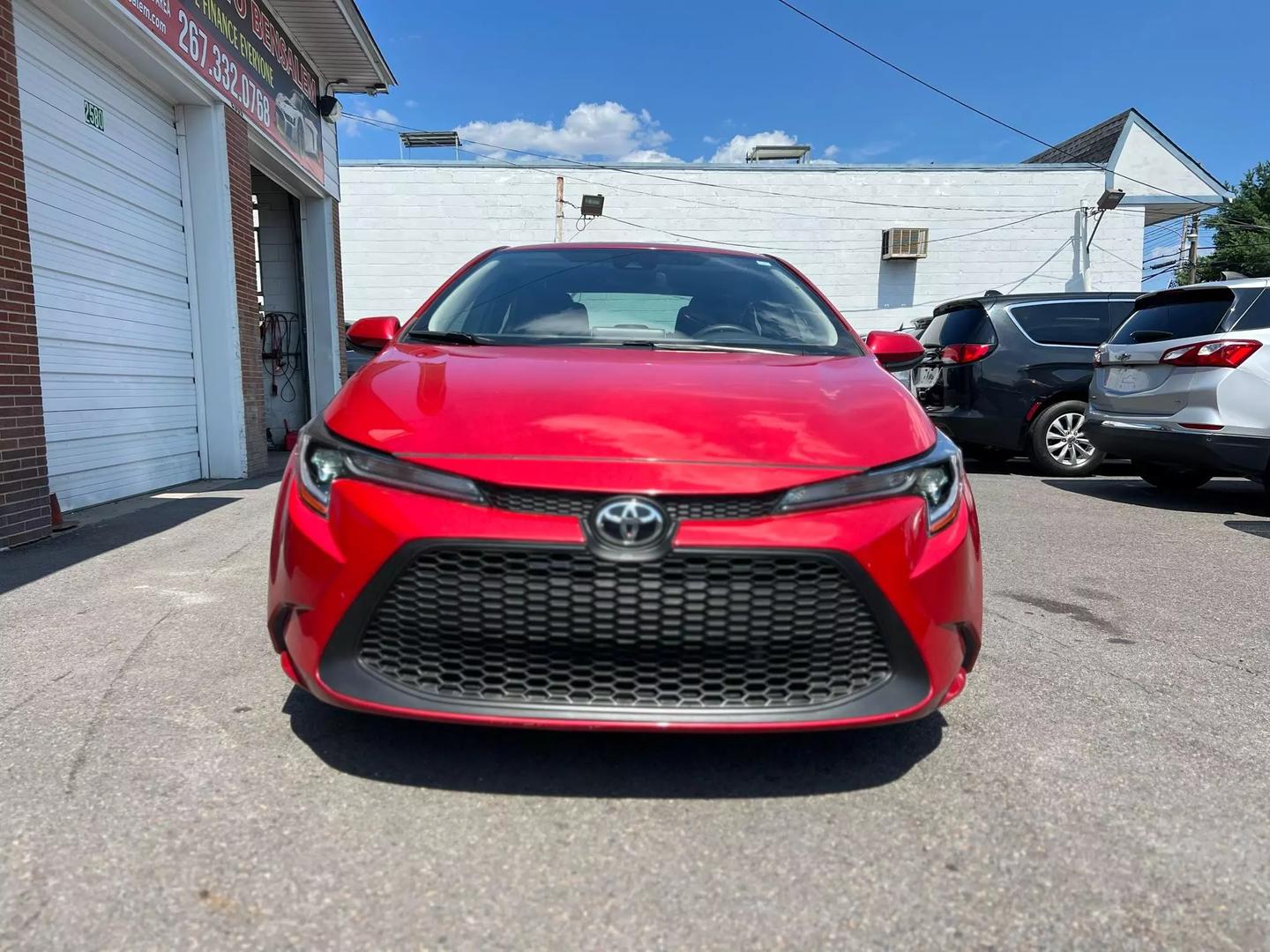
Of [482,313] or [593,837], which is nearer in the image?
[593,837]

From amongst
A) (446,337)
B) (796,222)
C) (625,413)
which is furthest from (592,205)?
(625,413)

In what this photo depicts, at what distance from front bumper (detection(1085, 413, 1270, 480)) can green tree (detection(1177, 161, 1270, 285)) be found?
34969mm

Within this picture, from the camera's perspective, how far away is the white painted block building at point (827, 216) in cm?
1775

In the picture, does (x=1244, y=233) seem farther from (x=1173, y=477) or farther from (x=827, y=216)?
(x=1173, y=477)

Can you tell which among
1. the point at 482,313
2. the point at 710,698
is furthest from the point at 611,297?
the point at 710,698

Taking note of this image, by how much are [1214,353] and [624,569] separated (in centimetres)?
560

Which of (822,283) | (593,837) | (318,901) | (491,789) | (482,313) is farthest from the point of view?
(822,283)

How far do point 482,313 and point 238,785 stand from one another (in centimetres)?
170

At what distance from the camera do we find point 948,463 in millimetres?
2033

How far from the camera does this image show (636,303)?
3.14 m

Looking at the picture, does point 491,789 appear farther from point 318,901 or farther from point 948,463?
point 948,463

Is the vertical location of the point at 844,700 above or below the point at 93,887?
above

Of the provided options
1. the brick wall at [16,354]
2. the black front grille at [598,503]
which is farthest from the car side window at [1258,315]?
the brick wall at [16,354]

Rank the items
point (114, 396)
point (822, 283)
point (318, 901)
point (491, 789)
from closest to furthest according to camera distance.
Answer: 1. point (318, 901)
2. point (491, 789)
3. point (114, 396)
4. point (822, 283)
